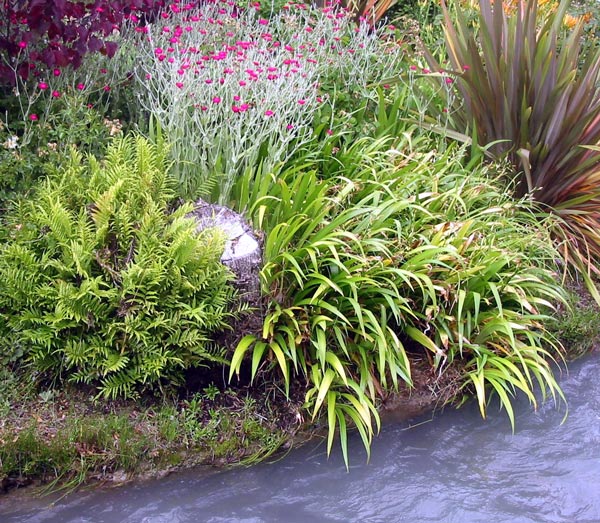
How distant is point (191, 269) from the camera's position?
3652 mm

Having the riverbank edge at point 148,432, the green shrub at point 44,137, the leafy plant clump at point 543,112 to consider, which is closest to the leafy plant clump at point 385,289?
the riverbank edge at point 148,432

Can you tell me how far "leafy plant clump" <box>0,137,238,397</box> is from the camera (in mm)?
3518

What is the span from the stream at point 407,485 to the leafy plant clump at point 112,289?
0.60 meters

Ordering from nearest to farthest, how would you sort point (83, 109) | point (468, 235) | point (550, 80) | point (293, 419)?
point (293, 419) → point (83, 109) → point (468, 235) → point (550, 80)

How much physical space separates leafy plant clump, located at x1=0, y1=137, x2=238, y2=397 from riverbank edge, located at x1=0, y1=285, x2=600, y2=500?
170mm

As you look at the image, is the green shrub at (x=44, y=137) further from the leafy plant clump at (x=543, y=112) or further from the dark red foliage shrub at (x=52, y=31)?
the leafy plant clump at (x=543, y=112)

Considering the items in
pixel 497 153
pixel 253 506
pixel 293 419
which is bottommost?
pixel 253 506

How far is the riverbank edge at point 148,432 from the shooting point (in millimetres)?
3400

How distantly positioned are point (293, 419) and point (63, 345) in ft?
4.21

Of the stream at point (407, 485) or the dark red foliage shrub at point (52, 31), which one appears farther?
the dark red foliage shrub at point (52, 31)

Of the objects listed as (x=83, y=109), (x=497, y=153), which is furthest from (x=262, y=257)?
(x=497, y=153)

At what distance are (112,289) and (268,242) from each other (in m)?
0.92

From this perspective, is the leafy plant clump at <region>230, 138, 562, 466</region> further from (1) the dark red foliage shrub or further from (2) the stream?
(1) the dark red foliage shrub

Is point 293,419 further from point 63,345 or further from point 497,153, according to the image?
point 497,153
